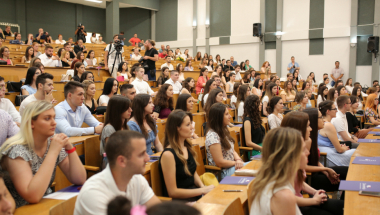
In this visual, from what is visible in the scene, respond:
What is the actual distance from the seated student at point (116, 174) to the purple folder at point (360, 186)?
4.69 ft

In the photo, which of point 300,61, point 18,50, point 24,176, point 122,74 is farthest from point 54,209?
point 300,61

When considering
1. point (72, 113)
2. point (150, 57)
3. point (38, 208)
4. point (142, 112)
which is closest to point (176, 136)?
point (142, 112)

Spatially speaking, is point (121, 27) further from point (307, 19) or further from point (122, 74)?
point (122, 74)

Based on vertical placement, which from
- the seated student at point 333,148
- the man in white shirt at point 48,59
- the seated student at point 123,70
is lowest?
the seated student at point 333,148

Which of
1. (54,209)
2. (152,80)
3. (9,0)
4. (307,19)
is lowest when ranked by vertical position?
(54,209)

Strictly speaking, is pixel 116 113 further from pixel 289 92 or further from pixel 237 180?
pixel 289 92

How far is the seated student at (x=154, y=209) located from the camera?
0.78 meters

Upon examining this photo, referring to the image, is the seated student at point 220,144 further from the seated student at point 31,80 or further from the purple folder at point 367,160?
the seated student at point 31,80

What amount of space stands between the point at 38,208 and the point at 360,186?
2.07 meters

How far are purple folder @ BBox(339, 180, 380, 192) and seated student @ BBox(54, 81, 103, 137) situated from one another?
7.90ft

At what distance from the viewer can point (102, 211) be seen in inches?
54.4

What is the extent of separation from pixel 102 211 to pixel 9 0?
54.4 ft

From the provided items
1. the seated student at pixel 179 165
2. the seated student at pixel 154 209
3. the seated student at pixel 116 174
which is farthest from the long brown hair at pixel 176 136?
the seated student at pixel 154 209

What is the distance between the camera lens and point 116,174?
4.98 feet
